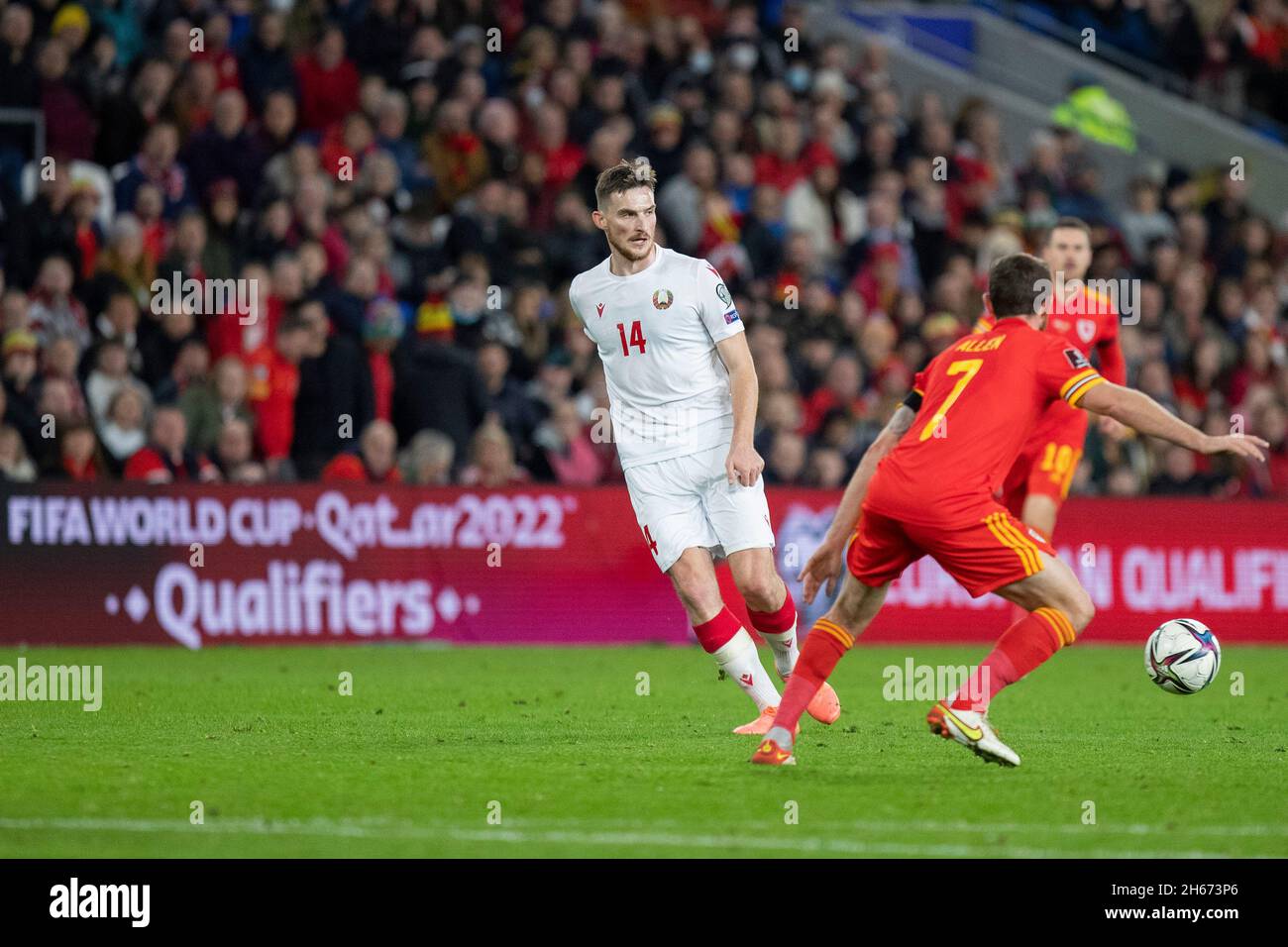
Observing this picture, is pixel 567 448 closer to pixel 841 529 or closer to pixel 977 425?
pixel 841 529

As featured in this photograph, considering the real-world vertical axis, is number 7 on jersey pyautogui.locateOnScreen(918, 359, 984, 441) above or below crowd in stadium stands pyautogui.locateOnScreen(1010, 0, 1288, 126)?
below

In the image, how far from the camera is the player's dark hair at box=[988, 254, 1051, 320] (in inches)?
332

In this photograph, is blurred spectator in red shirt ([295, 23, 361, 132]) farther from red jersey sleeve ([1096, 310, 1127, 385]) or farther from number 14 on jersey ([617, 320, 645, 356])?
number 14 on jersey ([617, 320, 645, 356])

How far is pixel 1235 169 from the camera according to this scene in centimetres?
2209

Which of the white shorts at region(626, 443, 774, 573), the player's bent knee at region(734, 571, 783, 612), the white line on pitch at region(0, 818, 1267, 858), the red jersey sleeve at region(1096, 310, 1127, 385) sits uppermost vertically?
the red jersey sleeve at region(1096, 310, 1127, 385)

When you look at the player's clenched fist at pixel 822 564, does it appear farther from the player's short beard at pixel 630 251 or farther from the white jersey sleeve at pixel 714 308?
the player's short beard at pixel 630 251

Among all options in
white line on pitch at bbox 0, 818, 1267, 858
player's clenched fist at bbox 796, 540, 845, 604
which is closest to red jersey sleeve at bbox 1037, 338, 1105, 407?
player's clenched fist at bbox 796, 540, 845, 604

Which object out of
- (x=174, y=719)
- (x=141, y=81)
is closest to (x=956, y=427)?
(x=174, y=719)

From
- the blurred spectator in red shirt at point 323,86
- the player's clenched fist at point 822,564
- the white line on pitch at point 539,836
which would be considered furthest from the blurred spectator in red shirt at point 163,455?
the white line on pitch at point 539,836

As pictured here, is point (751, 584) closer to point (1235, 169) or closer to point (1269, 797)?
point (1269, 797)

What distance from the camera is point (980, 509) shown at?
320 inches

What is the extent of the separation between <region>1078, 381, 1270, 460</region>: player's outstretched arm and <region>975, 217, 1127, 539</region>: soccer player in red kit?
2933 mm

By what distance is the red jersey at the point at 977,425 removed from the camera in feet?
26.7

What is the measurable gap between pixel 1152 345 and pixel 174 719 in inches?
461
